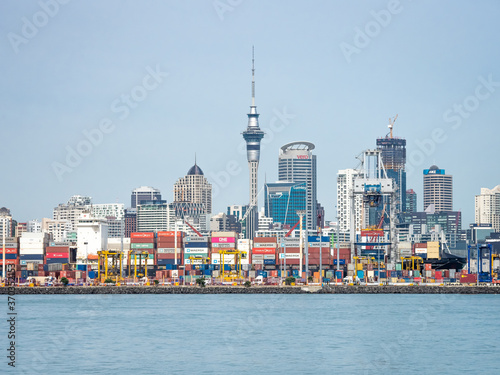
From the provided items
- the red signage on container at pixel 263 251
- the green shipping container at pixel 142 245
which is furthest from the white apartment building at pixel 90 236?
the red signage on container at pixel 263 251

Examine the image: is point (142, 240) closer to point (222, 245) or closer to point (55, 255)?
point (222, 245)

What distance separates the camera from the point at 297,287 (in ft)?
363

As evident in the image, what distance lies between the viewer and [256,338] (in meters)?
59.8

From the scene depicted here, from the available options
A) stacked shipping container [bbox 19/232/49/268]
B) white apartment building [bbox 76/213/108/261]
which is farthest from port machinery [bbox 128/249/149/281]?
stacked shipping container [bbox 19/232/49/268]

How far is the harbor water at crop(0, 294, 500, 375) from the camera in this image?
157 feet

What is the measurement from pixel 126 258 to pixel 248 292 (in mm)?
50805

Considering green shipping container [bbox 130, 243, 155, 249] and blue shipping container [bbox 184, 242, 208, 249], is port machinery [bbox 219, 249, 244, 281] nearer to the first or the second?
blue shipping container [bbox 184, 242, 208, 249]

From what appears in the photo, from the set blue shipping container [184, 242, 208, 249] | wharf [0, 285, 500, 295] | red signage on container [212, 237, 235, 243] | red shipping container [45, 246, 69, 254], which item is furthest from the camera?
blue shipping container [184, 242, 208, 249]

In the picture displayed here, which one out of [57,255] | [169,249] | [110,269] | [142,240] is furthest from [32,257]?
[169,249]

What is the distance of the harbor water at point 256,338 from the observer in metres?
47.9

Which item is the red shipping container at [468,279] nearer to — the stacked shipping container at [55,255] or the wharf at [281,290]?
the wharf at [281,290]

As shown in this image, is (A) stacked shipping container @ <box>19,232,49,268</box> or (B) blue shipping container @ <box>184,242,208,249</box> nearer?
(A) stacked shipping container @ <box>19,232,49,268</box>

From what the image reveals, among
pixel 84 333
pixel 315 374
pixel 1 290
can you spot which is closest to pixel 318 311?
pixel 84 333

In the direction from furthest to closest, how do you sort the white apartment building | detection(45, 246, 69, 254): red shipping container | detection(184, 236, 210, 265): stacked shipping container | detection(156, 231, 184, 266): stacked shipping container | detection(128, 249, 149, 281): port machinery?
the white apartment building → detection(184, 236, 210, 265): stacked shipping container → detection(156, 231, 184, 266): stacked shipping container → detection(45, 246, 69, 254): red shipping container → detection(128, 249, 149, 281): port machinery
